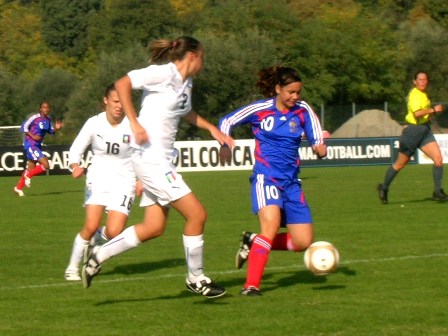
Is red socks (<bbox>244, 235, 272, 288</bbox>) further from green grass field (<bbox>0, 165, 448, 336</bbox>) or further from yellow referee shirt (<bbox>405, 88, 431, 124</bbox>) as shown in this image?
yellow referee shirt (<bbox>405, 88, 431, 124</bbox>)

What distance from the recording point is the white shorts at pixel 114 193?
398 inches

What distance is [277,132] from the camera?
349 inches

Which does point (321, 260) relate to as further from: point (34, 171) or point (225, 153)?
point (34, 171)

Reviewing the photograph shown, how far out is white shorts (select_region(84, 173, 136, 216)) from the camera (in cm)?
1012

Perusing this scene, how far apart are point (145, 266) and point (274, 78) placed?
273cm

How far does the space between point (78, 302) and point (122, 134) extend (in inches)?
86.4

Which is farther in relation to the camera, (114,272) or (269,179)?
(114,272)

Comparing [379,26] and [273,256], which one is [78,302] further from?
[379,26]

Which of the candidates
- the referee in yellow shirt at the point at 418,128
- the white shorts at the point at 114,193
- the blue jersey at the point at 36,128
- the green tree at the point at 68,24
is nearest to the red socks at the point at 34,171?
the blue jersey at the point at 36,128

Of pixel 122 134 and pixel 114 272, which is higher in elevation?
pixel 122 134

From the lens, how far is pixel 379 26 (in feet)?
226

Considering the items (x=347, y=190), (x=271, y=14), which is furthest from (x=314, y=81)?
(x=347, y=190)

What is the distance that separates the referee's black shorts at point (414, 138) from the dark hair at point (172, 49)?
9167mm

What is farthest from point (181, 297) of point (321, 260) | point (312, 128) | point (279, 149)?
point (312, 128)
